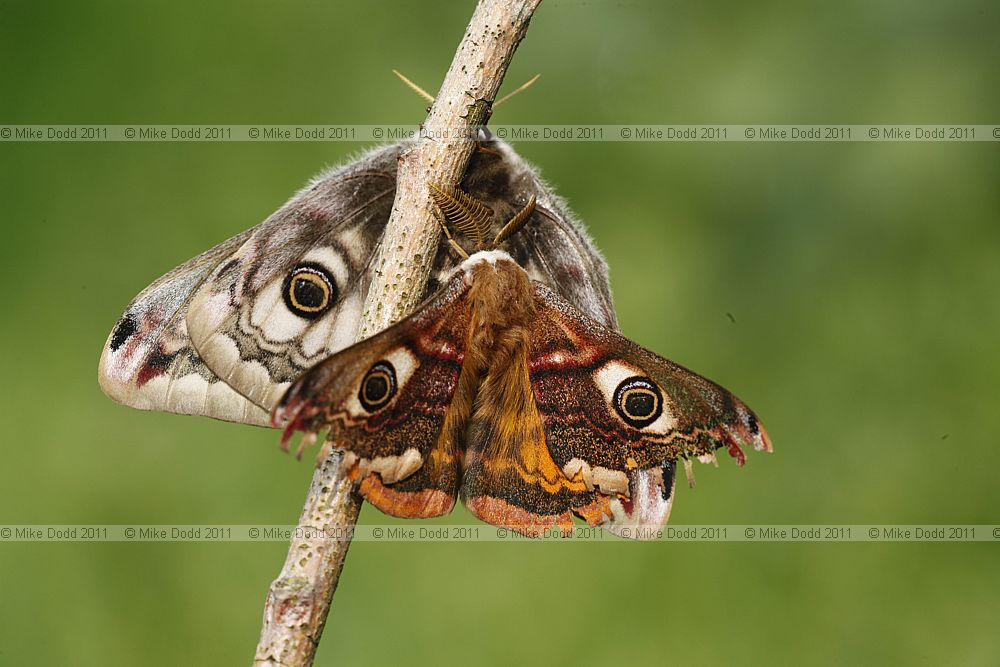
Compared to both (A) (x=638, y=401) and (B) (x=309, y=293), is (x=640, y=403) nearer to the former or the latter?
(A) (x=638, y=401)

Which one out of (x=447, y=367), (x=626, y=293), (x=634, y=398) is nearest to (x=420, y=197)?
(x=447, y=367)

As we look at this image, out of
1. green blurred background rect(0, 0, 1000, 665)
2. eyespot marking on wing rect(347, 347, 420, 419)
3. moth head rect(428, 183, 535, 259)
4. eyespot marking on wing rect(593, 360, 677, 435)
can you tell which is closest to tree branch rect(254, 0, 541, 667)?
A: moth head rect(428, 183, 535, 259)

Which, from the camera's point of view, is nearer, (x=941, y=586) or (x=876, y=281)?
(x=941, y=586)

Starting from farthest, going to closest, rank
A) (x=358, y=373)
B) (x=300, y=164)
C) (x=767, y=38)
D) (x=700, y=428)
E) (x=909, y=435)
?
1. (x=767, y=38)
2. (x=300, y=164)
3. (x=909, y=435)
4. (x=700, y=428)
5. (x=358, y=373)

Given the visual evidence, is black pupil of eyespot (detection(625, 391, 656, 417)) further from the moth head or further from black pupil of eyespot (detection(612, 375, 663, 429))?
the moth head

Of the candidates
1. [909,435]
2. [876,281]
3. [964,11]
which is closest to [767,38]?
[964,11]

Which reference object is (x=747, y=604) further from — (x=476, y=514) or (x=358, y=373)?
(x=358, y=373)

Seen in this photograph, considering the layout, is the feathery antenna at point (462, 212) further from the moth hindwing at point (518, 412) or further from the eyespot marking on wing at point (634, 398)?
the eyespot marking on wing at point (634, 398)

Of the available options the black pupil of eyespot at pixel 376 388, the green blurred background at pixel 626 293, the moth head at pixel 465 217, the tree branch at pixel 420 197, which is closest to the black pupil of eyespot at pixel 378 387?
the black pupil of eyespot at pixel 376 388
